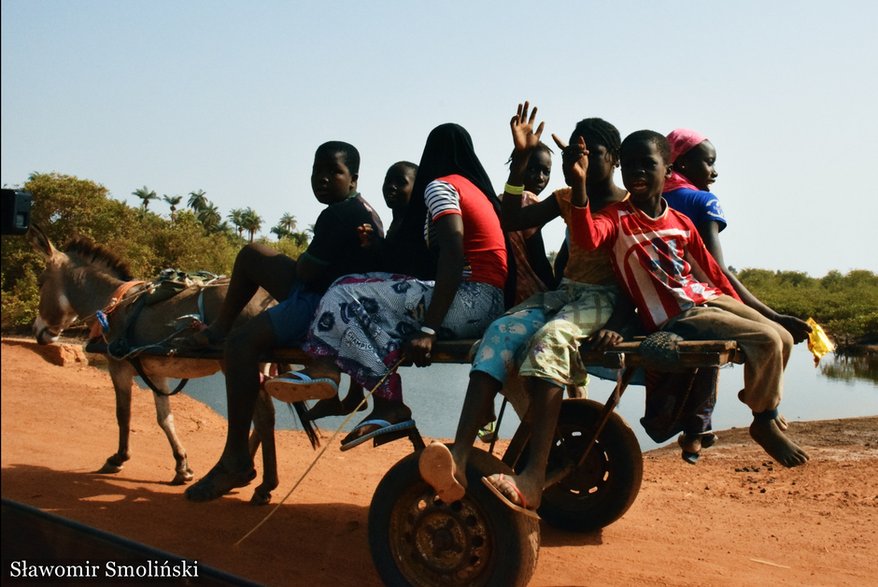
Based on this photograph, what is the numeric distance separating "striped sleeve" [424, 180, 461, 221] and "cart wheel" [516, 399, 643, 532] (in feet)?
5.02

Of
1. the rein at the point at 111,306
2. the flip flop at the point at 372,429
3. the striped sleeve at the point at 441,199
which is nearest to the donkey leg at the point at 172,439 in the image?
the rein at the point at 111,306

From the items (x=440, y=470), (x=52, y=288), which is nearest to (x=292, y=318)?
(x=440, y=470)

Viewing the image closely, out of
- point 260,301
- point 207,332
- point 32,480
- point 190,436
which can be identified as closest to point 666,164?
point 207,332

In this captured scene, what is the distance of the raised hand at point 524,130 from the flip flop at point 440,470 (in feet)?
5.14

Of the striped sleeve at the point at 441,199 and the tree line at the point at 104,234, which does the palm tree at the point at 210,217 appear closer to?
the tree line at the point at 104,234

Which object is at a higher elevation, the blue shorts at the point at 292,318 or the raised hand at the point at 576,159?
the raised hand at the point at 576,159

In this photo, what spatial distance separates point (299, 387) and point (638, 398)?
2050cm

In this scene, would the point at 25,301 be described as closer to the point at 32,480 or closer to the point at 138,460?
the point at 138,460

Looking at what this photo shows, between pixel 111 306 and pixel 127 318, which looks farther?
pixel 111 306

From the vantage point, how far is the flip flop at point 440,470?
356cm

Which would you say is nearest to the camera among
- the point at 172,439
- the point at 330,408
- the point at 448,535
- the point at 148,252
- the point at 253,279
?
the point at 448,535

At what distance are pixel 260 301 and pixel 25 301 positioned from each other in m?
10.1

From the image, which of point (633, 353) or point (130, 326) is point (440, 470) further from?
point (130, 326)

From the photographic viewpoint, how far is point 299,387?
4.21 meters
